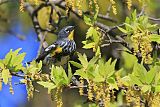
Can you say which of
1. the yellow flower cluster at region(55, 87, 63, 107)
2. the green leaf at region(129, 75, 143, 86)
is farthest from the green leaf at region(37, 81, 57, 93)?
the green leaf at region(129, 75, 143, 86)

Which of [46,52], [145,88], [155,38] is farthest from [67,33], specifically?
[145,88]

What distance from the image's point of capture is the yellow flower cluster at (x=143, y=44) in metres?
3.17

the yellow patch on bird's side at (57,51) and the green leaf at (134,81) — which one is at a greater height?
the yellow patch on bird's side at (57,51)

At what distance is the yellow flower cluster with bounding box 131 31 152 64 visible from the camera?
3.17 meters

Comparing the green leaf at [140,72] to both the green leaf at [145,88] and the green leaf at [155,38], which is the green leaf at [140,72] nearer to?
the green leaf at [145,88]

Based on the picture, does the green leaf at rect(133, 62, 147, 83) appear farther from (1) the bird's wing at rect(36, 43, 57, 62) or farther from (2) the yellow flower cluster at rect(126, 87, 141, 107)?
(1) the bird's wing at rect(36, 43, 57, 62)

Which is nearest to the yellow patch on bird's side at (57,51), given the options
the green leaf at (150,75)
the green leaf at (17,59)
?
the green leaf at (17,59)

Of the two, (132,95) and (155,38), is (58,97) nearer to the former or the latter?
(132,95)

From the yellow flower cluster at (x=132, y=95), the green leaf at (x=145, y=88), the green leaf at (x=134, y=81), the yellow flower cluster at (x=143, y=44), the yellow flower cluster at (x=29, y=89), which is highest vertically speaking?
the yellow flower cluster at (x=143, y=44)

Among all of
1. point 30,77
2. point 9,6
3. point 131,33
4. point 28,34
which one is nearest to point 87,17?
point 131,33

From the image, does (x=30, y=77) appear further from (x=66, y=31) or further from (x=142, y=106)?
(x=66, y=31)

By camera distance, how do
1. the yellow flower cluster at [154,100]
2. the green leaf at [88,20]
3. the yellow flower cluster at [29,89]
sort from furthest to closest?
the green leaf at [88,20]
the yellow flower cluster at [29,89]
the yellow flower cluster at [154,100]

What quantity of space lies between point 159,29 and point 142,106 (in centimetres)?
55

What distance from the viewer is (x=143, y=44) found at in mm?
3197
